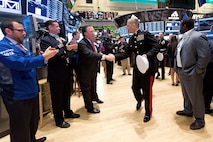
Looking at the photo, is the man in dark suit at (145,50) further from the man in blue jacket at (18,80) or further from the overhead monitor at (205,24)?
the overhead monitor at (205,24)

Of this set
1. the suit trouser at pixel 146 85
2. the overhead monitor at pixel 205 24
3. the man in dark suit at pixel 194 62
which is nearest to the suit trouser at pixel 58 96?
the suit trouser at pixel 146 85

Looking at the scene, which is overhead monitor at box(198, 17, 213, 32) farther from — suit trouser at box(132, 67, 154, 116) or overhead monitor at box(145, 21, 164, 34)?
overhead monitor at box(145, 21, 164, 34)

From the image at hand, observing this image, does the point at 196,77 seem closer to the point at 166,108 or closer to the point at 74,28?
the point at 166,108

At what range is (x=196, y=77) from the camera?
293cm

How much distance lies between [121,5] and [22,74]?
477 inches

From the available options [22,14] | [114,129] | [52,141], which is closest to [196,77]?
[114,129]

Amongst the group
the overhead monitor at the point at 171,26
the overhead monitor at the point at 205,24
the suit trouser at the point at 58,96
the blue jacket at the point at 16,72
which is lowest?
the suit trouser at the point at 58,96

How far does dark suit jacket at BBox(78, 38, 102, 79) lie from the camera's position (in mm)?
3490

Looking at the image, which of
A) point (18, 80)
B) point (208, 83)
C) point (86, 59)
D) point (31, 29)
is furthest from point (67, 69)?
point (208, 83)

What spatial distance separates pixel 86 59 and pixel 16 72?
5.69 feet

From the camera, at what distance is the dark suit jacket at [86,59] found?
11.5 ft

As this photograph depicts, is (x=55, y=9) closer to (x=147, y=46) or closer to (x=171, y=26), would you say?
(x=147, y=46)

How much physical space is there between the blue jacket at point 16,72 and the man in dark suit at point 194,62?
1.97m

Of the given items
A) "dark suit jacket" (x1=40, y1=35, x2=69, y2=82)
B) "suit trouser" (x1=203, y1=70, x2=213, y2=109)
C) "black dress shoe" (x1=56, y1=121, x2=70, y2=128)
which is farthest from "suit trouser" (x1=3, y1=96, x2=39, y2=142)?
"suit trouser" (x1=203, y1=70, x2=213, y2=109)
